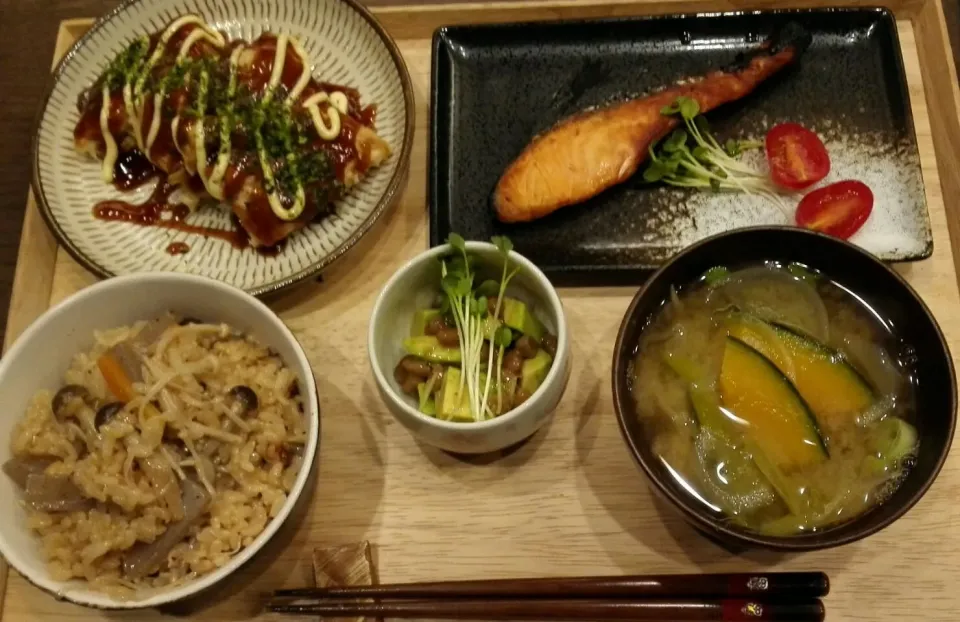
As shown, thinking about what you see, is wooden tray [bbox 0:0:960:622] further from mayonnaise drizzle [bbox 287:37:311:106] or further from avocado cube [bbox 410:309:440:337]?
mayonnaise drizzle [bbox 287:37:311:106]

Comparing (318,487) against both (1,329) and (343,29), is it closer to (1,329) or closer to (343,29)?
(1,329)

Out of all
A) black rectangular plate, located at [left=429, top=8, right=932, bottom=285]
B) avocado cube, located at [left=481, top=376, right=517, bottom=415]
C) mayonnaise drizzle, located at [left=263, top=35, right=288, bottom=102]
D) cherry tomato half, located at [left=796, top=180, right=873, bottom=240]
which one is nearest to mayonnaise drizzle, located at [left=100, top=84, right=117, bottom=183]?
mayonnaise drizzle, located at [left=263, top=35, right=288, bottom=102]

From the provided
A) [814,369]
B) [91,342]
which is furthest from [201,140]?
[814,369]

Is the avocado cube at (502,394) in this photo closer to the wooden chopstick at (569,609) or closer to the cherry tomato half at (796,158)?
the wooden chopstick at (569,609)

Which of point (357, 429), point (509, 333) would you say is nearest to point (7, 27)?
point (357, 429)

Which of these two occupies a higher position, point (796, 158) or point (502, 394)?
point (796, 158)

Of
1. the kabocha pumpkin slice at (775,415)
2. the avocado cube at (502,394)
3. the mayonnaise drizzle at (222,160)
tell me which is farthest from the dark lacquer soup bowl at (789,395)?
the mayonnaise drizzle at (222,160)

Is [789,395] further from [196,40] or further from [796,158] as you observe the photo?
Result: [196,40]

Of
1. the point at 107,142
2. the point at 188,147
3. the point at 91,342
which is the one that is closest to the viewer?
the point at 91,342
